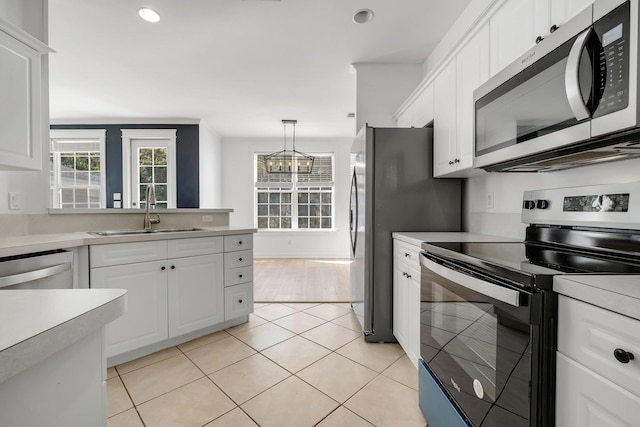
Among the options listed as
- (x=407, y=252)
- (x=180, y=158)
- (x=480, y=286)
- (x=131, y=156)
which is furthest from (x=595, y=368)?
(x=131, y=156)

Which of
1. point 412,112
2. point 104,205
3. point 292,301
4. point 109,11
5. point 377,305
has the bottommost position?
point 292,301

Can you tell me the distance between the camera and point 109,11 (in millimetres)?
Result: 2273

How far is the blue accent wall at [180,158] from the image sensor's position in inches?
197

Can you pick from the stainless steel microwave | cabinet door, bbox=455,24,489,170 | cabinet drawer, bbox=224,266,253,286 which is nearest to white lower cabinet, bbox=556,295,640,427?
the stainless steel microwave

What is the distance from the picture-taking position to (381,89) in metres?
3.08

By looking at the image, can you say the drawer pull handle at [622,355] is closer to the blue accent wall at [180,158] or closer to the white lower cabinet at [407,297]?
the white lower cabinet at [407,297]

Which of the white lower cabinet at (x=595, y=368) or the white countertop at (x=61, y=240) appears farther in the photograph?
the white countertop at (x=61, y=240)

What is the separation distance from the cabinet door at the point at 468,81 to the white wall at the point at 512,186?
12.9 inches

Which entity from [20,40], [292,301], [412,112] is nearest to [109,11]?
[20,40]

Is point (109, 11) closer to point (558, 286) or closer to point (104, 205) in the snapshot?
point (558, 286)

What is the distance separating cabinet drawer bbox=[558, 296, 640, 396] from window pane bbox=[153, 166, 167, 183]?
5.57 metres

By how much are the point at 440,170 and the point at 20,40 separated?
9.04 feet

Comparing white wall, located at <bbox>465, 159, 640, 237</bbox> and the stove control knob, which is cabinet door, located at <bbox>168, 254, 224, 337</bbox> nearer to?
white wall, located at <bbox>465, 159, 640, 237</bbox>

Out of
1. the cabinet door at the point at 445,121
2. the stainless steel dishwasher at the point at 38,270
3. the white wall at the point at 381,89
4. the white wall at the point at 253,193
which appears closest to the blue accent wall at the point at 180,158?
the white wall at the point at 253,193
